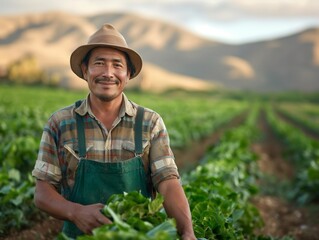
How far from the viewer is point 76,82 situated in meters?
120

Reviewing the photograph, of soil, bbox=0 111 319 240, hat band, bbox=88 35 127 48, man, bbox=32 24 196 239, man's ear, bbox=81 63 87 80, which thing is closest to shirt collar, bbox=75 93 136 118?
man, bbox=32 24 196 239

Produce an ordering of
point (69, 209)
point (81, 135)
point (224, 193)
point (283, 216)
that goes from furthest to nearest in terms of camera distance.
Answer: point (283, 216) → point (224, 193) → point (81, 135) → point (69, 209)

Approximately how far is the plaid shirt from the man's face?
121 millimetres

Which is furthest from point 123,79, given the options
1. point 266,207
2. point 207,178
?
point 266,207

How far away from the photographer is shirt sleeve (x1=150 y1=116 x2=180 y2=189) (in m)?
2.90

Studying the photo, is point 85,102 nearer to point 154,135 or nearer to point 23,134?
point 154,135

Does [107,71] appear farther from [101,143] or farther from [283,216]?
[283,216]

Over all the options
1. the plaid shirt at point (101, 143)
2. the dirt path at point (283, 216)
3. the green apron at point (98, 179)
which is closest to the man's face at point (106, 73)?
the plaid shirt at point (101, 143)

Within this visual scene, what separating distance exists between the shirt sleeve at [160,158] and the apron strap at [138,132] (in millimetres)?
77

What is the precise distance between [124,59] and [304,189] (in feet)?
21.7

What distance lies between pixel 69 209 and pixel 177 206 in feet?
2.05

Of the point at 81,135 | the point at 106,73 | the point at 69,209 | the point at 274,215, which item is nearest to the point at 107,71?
the point at 106,73

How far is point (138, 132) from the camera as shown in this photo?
116 inches

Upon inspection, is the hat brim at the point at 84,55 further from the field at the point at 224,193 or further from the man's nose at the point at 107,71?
the field at the point at 224,193
